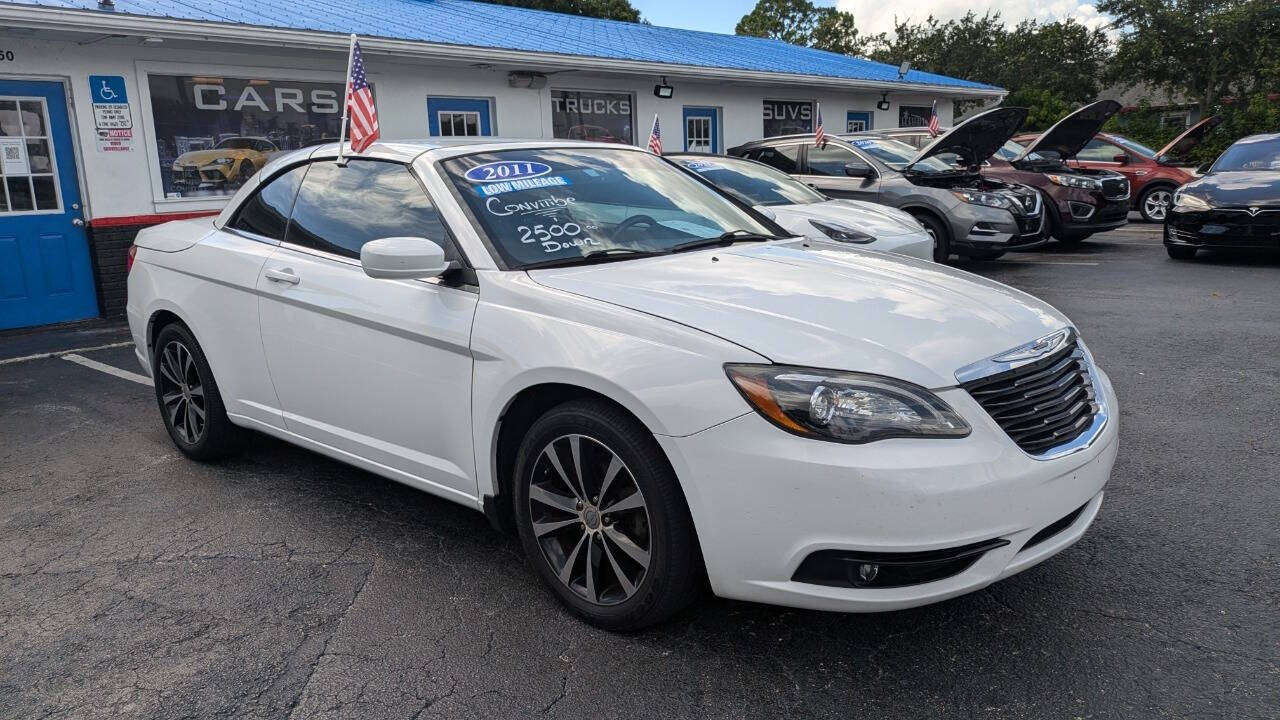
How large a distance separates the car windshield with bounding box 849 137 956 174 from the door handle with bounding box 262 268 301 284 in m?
8.74

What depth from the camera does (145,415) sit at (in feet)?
19.2

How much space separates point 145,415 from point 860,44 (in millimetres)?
54134

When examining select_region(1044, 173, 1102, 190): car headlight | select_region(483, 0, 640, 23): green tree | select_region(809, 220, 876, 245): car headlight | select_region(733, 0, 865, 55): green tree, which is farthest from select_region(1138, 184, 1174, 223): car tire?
select_region(733, 0, 865, 55): green tree

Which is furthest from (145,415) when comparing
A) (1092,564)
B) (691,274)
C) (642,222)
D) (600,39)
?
(600,39)

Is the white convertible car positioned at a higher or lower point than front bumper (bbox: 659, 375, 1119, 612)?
higher

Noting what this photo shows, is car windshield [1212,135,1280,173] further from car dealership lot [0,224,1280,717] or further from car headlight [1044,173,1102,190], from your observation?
car dealership lot [0,224,1280,717]

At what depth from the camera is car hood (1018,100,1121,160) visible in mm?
11992

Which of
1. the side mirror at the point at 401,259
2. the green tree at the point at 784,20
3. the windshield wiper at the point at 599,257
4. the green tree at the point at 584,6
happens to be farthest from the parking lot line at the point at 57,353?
the green tree at the point at 784,20

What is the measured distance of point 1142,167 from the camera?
54.5 ft

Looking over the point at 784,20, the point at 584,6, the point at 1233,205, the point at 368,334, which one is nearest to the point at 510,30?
the point at 1233,205

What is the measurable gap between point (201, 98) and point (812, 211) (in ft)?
21.7

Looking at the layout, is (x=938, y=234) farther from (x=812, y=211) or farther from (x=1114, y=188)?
(x=1114, y=188)

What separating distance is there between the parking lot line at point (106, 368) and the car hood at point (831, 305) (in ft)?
16.1

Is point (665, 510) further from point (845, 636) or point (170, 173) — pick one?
point (170, 173)
